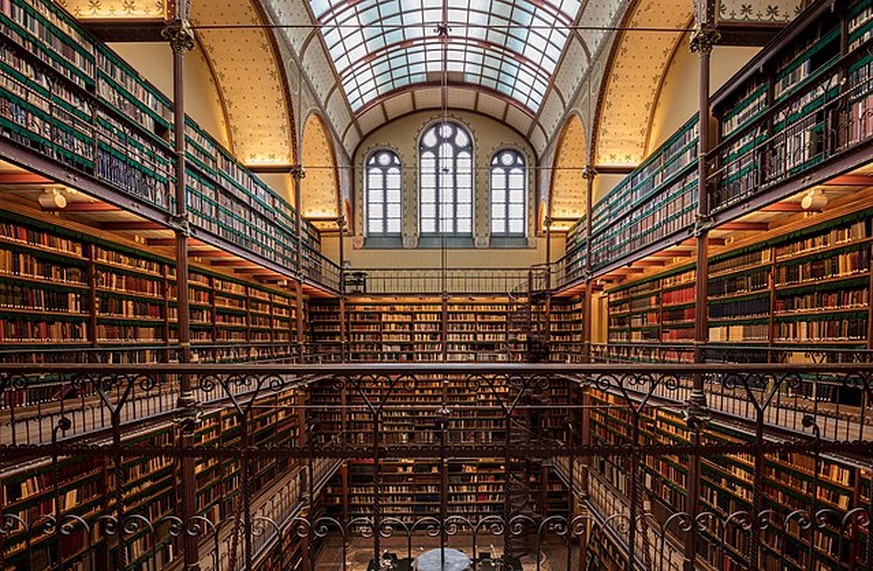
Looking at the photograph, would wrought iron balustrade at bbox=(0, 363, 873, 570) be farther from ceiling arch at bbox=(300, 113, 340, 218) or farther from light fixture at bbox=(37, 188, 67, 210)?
ceiling arch at bbox=(300, 113, 340, 218)

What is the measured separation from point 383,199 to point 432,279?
9.42 feet

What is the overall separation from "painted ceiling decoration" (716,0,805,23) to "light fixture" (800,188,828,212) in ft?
8.48

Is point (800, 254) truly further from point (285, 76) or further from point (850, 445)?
point (285, 76)

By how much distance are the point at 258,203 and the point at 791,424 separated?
884 centimetres

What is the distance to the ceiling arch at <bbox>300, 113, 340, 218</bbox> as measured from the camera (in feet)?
41.1

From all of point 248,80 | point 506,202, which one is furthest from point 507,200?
point 248,80

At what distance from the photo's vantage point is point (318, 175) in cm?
1360

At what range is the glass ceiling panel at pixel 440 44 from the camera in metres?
11.1

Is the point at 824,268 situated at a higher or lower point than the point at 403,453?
higher

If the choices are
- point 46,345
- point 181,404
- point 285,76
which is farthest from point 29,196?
point 285,76

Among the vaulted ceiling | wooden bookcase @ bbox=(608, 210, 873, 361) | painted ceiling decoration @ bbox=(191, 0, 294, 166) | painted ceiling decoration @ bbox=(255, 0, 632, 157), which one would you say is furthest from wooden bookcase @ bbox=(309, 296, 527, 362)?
wooden bookcase @ bbox=(608, 210, 873, 361)

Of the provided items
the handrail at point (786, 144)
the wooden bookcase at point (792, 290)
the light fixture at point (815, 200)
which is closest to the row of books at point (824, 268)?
the wooden bookcase at point (792, 290)

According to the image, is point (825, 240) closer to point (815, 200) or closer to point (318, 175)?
point (815, 200)

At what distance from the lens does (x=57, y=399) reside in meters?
5.10
